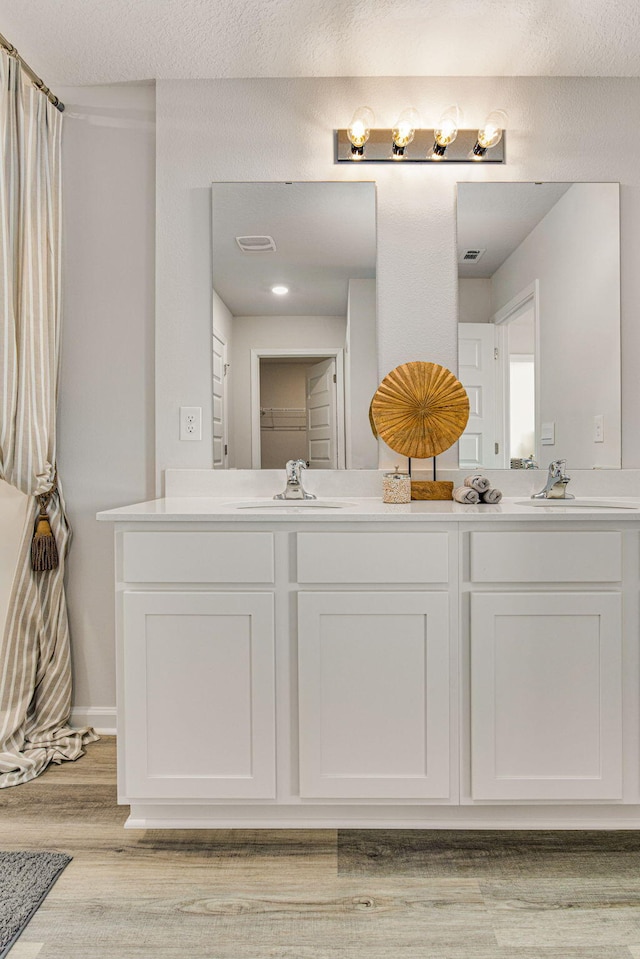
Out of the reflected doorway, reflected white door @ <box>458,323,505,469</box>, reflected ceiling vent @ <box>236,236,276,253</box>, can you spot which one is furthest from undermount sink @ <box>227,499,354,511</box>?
reflected ceiling vent @ <box>236,236,276,253</box>

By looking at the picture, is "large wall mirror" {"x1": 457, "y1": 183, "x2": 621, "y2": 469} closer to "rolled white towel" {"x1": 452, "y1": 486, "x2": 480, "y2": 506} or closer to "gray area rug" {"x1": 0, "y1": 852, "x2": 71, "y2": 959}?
"rolled white towel" {"x1": 452, "y1": 486, "x2": 480, "y2": 506}

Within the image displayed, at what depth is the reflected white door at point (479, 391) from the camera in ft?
7.21

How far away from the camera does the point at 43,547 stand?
2.14 metres

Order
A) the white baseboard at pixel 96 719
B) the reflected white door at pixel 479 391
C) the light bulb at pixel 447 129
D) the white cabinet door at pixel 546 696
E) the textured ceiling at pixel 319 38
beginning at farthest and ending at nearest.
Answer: the white baseboard at pixel 96 719, the reflected white door at pixel 479 391, the light bulb at pixel 447 129, the textured ceiling at pixel 319 38, the white cabinet door at pixel 546 696

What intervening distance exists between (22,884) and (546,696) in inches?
54.8

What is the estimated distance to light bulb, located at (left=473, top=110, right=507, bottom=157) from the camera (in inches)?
83.4

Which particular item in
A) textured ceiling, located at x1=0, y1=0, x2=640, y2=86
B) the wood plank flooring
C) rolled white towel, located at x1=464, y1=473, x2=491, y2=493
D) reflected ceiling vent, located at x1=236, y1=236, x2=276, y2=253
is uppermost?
textured ceiling, located at x1=0, y1=0, x2=640, y2=86

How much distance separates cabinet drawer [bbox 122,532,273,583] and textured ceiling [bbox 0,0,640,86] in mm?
1638

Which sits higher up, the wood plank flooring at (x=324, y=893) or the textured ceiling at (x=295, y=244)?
the textured ceiling at (x=295, y=244)

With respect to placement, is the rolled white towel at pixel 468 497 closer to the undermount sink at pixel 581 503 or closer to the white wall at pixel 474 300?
the undermount sink at pixel 581 503

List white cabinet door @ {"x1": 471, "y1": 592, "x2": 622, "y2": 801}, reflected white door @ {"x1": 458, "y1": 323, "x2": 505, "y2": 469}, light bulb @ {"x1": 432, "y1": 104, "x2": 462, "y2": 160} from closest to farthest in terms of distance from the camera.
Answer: white cabinet door @ {"x1": 471, "y1": 592, "x2": 622, "y2": 801}
light bulb @ {"x1": 432, "y1": 104, "x2": 462, "y2": 160}
reflected white door @ {"x1": 458, "y1": 323, "x2": 505, "y2": 469}

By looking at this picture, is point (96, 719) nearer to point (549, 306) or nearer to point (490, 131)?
point (549, 306)

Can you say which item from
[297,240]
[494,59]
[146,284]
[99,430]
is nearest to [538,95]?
[494,59]

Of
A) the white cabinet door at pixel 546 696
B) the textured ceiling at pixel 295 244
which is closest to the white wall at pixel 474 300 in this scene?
the textured ceiling at pixel 295 244
